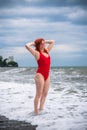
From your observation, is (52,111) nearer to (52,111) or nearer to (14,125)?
(52,111)

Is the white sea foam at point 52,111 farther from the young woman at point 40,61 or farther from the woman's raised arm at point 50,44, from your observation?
the woman's raised arm at point 50,44

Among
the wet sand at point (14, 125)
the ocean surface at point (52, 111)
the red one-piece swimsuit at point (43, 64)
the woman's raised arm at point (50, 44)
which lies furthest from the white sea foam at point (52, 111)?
the woman's raised arm at point (50, 44)

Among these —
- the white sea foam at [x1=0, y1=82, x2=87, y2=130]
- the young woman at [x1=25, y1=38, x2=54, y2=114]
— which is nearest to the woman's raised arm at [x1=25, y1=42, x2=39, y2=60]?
the young woman at [x1=25, y1=38, x2=54, y2=114]

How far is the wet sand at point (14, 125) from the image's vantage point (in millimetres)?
6417

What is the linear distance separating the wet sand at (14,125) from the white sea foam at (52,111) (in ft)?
0.63

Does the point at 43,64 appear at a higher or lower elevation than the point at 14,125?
higher

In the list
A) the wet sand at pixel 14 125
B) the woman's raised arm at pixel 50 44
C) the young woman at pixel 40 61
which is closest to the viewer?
the wet sand at pixel 14 125

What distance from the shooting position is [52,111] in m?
8.08

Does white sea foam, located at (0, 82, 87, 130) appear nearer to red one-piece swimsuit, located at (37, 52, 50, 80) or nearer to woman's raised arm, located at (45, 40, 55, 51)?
red one-piece swimsuit, located at (37, 52, 50, 80)

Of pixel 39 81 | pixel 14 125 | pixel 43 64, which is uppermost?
pixel 43 64

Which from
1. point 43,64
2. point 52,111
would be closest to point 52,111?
point 52,111

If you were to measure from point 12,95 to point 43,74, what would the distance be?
10.2 feet

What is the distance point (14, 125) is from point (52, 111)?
1611mm

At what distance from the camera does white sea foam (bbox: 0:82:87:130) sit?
677 centimetres
